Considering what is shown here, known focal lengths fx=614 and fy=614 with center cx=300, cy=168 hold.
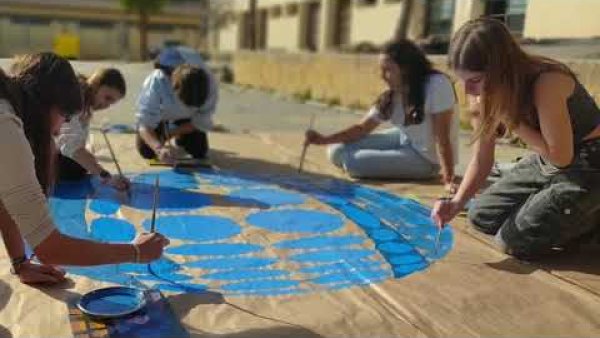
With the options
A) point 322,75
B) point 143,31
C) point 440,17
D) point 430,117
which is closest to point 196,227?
point 430,117

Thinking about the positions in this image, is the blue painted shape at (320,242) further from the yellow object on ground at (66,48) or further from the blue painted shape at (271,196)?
the yellow object on ground at (66,48)

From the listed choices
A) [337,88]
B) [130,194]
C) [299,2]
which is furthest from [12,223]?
Result: [299,2]

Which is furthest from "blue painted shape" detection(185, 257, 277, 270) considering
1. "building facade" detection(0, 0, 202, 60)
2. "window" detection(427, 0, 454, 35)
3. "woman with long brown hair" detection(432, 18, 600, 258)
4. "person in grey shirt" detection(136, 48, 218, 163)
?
"building facade" detection(0, 0, 202, 60)

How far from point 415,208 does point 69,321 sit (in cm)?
162

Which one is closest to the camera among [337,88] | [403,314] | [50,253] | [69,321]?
[50,253]

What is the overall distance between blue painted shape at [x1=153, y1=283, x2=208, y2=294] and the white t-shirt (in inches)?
65.6

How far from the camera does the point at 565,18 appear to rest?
5.18m

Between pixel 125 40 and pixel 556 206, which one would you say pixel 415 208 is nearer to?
pixel 556 206

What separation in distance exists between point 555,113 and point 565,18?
380 cm

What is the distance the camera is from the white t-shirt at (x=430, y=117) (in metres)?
2.98

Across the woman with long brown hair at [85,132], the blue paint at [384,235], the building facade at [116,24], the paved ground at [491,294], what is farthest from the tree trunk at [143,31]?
the blue paint at [384,235]

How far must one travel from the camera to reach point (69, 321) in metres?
1.53

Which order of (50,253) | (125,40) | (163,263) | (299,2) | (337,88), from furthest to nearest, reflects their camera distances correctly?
(125,40)
(299,2)
(337,88)
(163,263)
(50,253)

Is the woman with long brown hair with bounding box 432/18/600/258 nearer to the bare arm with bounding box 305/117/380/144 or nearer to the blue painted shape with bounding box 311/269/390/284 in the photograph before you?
the blue painted shape with bounding box 311/269/390/284
